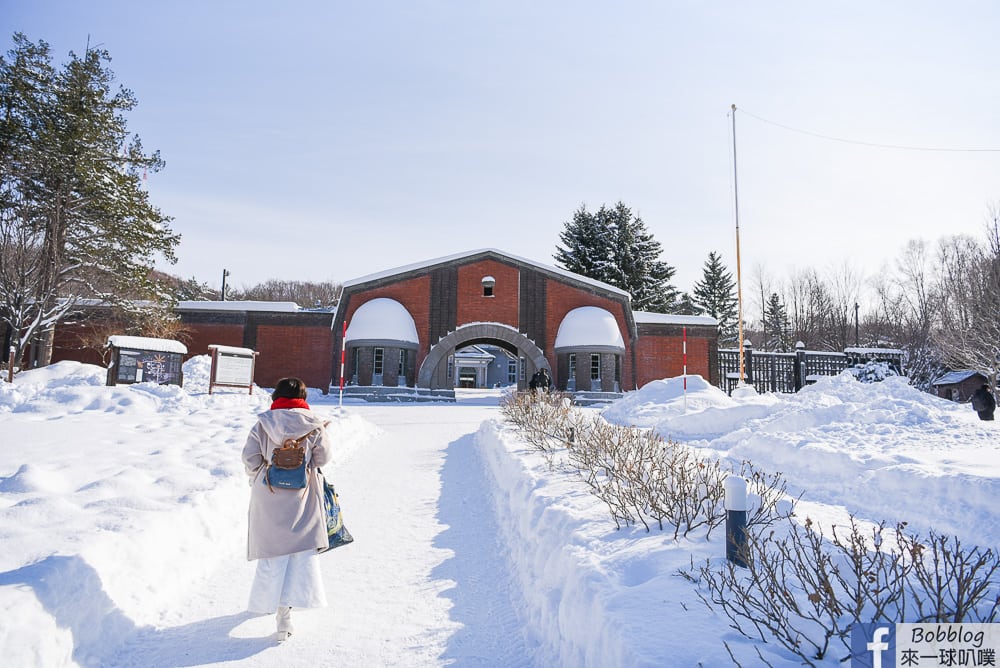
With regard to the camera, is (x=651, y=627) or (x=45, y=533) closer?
(x=651, y=627)

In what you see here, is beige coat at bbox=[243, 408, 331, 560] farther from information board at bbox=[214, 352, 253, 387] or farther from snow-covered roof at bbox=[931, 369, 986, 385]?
snow-covered roof at bbox=[931, 369, 986, 385]

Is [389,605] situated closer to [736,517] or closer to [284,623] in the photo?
[284,623]

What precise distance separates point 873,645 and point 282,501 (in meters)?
3.60

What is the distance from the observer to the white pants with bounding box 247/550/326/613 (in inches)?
158

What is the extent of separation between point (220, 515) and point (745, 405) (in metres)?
11.1

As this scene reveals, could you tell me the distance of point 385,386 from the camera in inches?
1016

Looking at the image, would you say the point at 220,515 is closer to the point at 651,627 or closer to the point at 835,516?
the point at 651,627

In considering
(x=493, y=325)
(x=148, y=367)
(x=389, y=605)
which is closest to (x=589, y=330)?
(x=493, y=325)

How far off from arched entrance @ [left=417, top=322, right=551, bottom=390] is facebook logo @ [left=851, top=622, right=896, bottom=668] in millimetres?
23801

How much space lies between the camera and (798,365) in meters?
27.0

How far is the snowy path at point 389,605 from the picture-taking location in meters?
3.68

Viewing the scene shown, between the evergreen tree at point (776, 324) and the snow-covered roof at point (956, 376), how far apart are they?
85.5 feet

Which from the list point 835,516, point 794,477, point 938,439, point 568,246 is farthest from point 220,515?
point 568,246

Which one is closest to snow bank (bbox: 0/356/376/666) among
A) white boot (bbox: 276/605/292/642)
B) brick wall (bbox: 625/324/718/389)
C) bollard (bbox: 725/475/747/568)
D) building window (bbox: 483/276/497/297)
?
white boot (bbox: 276/605/292/642)
